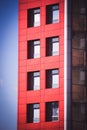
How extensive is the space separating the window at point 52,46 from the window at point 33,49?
2.33ft

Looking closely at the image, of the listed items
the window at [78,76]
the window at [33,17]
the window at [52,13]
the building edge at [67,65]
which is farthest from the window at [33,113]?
the window at [52,13]

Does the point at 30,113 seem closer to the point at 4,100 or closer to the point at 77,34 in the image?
the point at 4,100

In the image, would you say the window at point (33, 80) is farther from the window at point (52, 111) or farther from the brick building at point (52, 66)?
the window at point (52, 111)

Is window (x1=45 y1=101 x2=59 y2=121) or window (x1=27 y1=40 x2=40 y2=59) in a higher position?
window (x1=27 y1=40 x2=40 y2=59)

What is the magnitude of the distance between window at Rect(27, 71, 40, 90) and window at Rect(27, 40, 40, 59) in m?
1.19

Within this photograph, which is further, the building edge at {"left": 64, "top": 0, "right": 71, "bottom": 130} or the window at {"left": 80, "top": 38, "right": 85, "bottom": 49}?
the window at {"left": 80, "top": 38, "right": 85, "bottom": 49}

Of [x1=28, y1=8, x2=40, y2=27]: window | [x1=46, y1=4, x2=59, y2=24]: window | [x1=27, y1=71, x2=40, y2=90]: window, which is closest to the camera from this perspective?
[x1=27, y1=71, x2=40, y2=90]: window

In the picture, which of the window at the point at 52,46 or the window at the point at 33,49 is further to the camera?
the window at the point at 33,49

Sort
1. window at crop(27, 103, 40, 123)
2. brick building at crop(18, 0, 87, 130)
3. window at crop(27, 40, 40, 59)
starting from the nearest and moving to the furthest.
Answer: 1. brick building at crop(18, 0, 87, 130)
2. window at crop(27, 103, 40, 123)
3. window at crop(27, 40, 40, 59)

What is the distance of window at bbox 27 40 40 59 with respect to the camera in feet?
103

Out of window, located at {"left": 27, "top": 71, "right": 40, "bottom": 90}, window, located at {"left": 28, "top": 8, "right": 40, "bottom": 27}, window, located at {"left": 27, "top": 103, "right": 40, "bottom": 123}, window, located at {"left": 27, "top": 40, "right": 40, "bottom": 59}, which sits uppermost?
window, located at {"left": 28, "top": 8, "right": 40, "bottom": 27}

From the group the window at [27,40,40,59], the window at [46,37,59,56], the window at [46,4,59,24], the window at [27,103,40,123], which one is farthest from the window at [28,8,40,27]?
the window at [27,103,40,123]

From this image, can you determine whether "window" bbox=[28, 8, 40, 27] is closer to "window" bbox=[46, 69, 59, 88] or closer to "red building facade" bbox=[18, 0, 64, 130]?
"red building facade" bbox=[18, 0, 64, 130]

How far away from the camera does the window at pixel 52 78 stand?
99.9 ft
